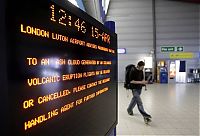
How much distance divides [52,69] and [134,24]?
72.7 ft

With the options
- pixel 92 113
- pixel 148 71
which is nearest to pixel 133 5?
pixel 148 71

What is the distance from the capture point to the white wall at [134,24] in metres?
22.8

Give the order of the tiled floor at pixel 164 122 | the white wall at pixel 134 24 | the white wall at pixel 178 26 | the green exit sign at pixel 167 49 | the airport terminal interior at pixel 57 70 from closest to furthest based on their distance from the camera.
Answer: the airport terminal interior at pixel 57 70 → the tiled floor at pixel 164 122 → the white wall at pixel 178 26 → the green exit sign at pixel 167 49 → the white wall at pixel 134 24

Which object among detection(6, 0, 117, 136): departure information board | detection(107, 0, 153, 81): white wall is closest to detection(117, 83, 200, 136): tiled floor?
detection(6, 0, 117, 136): departure information board

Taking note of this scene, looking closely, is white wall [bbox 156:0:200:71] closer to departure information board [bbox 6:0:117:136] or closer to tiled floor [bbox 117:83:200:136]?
tiled floor [bbox 117:83:200:136]

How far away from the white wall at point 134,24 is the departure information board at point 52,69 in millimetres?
21061

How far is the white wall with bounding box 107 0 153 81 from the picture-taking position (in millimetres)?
22797

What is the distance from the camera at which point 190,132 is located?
20.2ft

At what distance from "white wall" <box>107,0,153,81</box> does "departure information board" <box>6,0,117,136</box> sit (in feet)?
69.1

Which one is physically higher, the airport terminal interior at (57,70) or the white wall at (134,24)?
Answer: the white wall at (134,24)

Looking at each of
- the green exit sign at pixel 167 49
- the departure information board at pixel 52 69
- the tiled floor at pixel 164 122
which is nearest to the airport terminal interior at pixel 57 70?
the departure information board at pixel 52 69

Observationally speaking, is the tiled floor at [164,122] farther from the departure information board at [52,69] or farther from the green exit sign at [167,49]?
the green exit sign at [167,49]

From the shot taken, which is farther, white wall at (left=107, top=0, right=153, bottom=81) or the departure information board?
white wall at (left=107, top=0, right=153, bottom=81)

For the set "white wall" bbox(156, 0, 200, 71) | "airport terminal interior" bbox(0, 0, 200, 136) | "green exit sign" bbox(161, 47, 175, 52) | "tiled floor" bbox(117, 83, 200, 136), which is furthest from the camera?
"green exit sign" bbox(161, 47, 175, 52)
